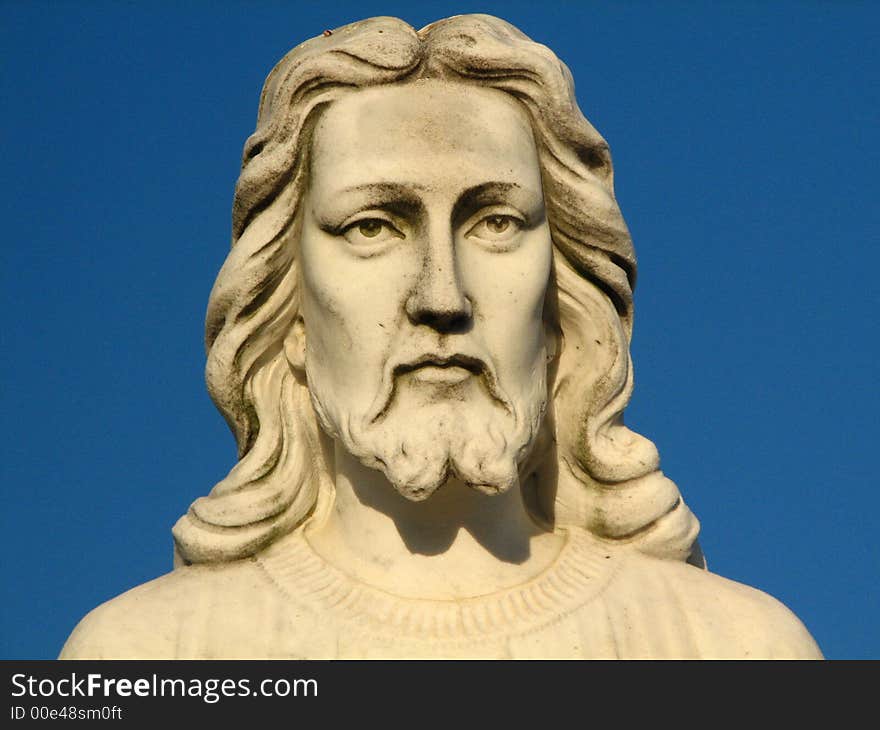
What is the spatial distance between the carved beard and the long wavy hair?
0.67 m

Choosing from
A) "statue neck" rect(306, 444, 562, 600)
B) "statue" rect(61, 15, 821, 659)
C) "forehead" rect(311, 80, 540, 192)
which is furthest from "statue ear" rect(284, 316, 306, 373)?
"forehead" rect(311, 80, 540, 192)

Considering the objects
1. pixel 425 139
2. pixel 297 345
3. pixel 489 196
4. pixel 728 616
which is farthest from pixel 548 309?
pixel 728 616

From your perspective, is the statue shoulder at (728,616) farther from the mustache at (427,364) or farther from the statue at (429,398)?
the mustache at (427,364)

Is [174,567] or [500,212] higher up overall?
[500,212]

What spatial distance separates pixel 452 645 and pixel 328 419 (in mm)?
1153

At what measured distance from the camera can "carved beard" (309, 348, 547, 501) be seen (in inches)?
438

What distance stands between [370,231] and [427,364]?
26.1 inches

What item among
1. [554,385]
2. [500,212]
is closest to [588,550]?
[554,385]

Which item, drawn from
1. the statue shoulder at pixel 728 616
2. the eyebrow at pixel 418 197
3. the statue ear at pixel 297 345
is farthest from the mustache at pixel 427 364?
the statue shoulder at pixel 728 616

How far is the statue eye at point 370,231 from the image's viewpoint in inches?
448

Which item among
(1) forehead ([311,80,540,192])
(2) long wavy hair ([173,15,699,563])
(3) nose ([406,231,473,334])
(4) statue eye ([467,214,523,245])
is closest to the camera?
(3) nose ([406,231,473,334])

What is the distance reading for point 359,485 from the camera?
11727 mm

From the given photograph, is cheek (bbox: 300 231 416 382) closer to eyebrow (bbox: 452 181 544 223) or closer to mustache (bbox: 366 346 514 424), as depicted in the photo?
mustache (bbox: 366 346 514 424)

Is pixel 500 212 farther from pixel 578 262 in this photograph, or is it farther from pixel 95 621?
pixel 95 621
